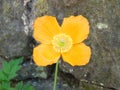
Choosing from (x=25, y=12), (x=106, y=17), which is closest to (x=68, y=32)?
(x=106, y=17)

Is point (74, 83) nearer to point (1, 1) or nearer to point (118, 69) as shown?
point (118, 69)

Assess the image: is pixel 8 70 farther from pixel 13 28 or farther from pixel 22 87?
pixel 13 28

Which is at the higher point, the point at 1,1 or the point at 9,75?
Answer: the point at 1,1

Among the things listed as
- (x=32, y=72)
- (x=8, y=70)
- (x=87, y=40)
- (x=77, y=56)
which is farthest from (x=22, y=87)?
(x=77, y=56)

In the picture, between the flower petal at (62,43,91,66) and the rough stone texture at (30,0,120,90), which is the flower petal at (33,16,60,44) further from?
the rough stone texture at (30,0,120,90)

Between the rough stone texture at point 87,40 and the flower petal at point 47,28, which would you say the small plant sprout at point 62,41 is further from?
the rough stone texture at point 87,40

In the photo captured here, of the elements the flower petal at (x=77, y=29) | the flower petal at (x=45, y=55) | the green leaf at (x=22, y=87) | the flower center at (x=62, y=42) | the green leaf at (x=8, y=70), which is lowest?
the green leaf at (x=22, y=87)

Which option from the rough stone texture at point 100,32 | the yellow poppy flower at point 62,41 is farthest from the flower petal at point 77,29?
the rough stone texture at point 100,32
